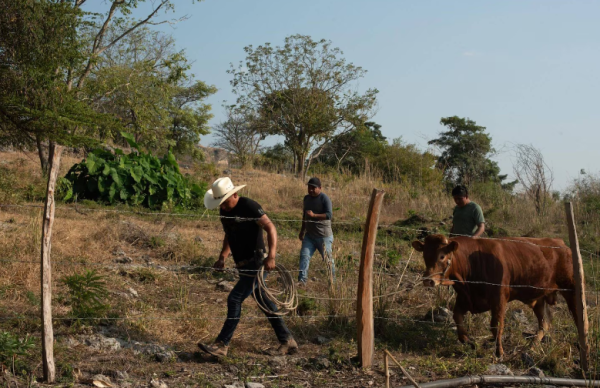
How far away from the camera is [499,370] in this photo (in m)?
5.72

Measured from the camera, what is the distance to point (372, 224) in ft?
18.5

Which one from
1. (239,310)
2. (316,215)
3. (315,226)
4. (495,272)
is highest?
(316,215)

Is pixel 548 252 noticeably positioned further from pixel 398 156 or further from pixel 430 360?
pixel 398 156

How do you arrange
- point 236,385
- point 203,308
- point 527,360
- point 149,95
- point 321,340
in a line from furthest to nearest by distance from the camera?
point 149,95
point 203,308
point 321,340
point 527,360
point 236,385

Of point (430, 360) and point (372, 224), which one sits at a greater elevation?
point (372, 224)

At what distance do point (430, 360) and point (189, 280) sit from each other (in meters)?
3.98

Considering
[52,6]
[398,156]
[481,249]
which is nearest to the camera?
[481,249]

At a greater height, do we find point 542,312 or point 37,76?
point 37,76

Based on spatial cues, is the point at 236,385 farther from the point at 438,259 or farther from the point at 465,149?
the point at 465,149

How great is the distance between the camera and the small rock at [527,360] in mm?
6058

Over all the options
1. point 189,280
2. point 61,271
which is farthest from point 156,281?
point 61,271

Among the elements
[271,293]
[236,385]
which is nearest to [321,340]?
[271,293]

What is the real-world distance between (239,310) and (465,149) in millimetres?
29466

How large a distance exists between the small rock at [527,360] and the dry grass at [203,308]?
47mm
